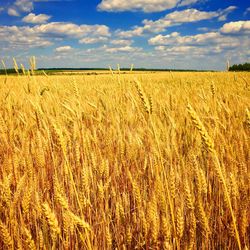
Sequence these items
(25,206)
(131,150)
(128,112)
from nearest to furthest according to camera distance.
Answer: (25,206), (131,150), (128,112)

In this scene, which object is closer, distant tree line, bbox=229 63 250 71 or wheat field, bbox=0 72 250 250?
wheat field, bbox=0 72 250 250

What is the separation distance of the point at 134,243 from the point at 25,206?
476 mm

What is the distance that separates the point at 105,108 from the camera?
3.03m

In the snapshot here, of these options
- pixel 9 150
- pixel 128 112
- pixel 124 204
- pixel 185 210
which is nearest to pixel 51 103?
pixel 128 112

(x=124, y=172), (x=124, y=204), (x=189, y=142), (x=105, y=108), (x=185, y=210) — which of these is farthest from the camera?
(x=105, y=108)

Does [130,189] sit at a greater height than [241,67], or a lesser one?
lesser

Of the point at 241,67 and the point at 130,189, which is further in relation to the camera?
the point at 241,67

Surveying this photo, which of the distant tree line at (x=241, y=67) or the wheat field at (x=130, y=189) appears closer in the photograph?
the wheat field at (x=130, y=189)

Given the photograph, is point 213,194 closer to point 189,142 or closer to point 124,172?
point 124,172

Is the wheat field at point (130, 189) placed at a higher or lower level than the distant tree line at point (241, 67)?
lower

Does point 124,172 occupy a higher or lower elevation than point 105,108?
lower

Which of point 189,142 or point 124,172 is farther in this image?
point 189,142

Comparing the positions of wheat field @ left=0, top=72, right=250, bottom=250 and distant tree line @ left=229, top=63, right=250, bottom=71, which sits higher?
distant tree line @ left=229, top=63, right=250, bottom=71

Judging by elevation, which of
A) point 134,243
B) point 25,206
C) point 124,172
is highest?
point 25,206
